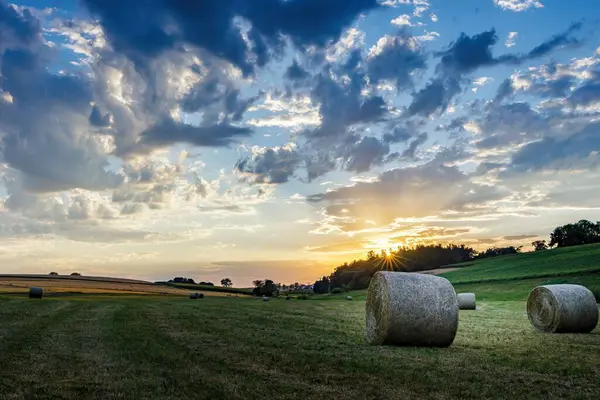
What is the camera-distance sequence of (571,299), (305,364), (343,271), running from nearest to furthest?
(305,364)
(571,299)
(343,271)

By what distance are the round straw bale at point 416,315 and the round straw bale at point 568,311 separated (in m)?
9.44

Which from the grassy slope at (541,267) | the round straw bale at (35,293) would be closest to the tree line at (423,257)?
the grassy slope at (541,267)

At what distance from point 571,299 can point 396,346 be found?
1198cm

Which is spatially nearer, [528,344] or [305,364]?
[305,364]

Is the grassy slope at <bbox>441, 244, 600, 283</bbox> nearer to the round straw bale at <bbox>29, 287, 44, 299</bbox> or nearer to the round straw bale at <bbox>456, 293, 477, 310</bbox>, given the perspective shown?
the round straw bale at <bbox>456, 293, 477, 310</bbox>

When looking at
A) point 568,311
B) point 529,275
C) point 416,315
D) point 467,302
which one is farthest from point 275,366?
point 529,275

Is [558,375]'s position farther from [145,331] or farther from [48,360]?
[145,331]

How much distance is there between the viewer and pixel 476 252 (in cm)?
18100

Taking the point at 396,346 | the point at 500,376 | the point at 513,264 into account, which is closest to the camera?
the point at 500,376

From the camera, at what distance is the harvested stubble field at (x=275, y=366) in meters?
9.68

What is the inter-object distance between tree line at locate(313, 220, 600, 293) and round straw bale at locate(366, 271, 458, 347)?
373 feet

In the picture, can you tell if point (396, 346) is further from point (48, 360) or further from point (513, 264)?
point (513, 264)

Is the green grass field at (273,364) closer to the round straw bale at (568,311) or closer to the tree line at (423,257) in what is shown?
the round straw bale at (568,311)

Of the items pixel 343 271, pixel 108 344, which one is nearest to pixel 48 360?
pixel 108 344
